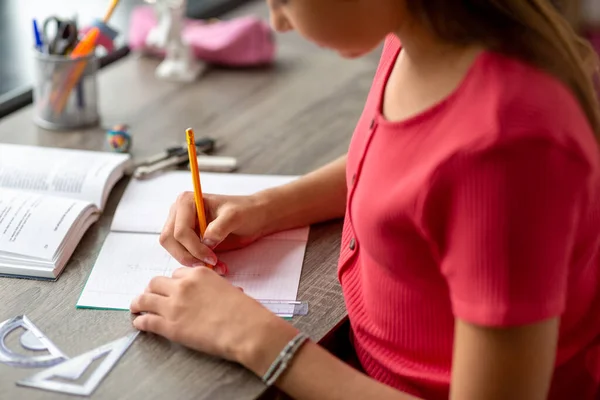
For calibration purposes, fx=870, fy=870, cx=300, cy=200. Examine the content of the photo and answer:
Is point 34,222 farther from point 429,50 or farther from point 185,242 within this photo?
point 429,50

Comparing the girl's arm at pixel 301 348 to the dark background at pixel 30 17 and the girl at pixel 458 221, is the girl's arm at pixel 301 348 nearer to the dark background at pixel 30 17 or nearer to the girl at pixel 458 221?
the girl at pixel 458 221

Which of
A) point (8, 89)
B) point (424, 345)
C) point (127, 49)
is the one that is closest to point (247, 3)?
point (127, 49)

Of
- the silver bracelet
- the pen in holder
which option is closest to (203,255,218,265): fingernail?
the silver bracelet

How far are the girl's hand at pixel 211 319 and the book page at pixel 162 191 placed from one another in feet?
0.67

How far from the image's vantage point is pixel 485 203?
712 mm

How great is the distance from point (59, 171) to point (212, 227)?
32 centimetres

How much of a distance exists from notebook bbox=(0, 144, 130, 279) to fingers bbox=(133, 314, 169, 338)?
0.54ft

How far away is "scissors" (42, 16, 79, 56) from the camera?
1.46 metres

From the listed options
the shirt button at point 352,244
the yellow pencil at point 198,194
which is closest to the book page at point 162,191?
the yellow pencil at point 198,194

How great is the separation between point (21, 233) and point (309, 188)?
385mm

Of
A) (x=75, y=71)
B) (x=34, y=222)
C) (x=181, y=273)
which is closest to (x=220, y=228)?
(x=181, y=273)

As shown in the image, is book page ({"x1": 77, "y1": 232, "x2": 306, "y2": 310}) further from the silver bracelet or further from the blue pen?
the blue pen

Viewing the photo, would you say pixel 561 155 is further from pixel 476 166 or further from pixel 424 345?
pixel 424 345

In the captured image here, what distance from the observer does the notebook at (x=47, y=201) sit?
109cm
